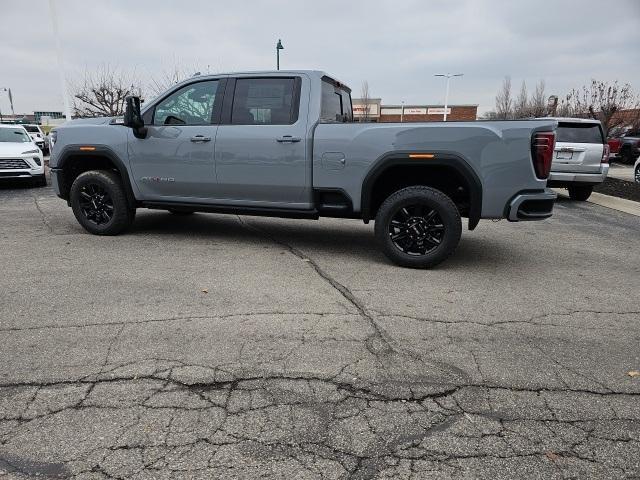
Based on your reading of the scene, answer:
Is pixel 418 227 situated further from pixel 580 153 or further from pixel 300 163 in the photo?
pixel 580 153

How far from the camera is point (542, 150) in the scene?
4.77 metres

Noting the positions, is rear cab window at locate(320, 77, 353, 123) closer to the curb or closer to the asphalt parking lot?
the asphalt parking lot

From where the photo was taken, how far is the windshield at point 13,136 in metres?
12.4

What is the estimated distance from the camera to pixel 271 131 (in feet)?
18.2

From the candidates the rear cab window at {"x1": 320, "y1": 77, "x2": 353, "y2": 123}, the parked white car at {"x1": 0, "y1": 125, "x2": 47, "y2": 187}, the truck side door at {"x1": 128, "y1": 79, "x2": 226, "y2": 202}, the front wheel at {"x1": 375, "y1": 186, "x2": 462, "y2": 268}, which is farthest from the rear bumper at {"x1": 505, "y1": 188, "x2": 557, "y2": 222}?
the parked white car at {"x1": 0, "y1": 125, "x2": 47, "y2": 187}

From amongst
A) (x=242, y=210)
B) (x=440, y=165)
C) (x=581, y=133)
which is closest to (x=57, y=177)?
(x=242, y=210)

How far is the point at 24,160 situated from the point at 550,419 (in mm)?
12544

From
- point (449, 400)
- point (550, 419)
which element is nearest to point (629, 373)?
point (550, 419)

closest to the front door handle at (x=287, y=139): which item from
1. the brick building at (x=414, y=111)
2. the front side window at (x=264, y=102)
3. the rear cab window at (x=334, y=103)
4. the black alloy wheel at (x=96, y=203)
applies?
the front side window at (x=264, y=102)

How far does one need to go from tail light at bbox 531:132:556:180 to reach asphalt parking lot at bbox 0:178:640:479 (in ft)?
3.80

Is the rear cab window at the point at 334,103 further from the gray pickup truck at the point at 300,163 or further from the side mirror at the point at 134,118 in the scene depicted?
the side mirror at the point at 134,118

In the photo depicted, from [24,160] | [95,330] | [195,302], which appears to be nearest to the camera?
[95,330]

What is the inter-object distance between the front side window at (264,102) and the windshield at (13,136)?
9564 mm

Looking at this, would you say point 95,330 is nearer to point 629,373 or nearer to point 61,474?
point 61,474
